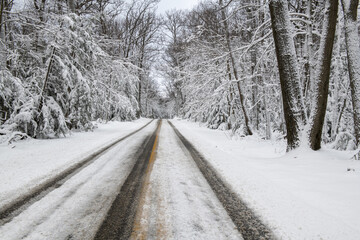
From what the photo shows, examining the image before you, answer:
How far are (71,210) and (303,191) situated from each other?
157 inches

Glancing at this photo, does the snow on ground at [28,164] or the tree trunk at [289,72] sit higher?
the tree trunk at [289,72]

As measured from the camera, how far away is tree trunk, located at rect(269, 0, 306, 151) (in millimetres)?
5777

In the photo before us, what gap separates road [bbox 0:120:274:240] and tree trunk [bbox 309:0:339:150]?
297cm

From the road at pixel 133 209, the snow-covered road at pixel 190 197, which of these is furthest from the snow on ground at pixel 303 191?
the road at pixel 133 209

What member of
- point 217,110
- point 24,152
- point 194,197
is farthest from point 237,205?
point 217,110

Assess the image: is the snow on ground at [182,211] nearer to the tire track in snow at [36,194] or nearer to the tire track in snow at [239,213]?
the tire track in snow at [239,213]

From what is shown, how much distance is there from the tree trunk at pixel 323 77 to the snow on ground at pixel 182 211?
11.0ft

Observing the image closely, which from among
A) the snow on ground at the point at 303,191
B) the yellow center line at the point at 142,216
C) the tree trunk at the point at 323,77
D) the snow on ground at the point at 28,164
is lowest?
the snow on ground at the point at 28,164

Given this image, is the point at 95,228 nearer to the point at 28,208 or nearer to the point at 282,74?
the point at 28,208

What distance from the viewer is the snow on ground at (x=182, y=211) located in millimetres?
2457

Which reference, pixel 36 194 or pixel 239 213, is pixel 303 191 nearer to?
pixel 239 213

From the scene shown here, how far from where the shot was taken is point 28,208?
3.01 meters

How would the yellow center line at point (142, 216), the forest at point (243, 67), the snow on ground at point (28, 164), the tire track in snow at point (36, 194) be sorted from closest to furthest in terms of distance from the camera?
1. the yellow center line at point (142, 216)
2. the tire track in snow at point (36, 194)
3. the snow on ground at point (28, 164)
4. the forest at point (243, 67)

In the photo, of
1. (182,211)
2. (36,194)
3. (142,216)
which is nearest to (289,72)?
(182,211)
